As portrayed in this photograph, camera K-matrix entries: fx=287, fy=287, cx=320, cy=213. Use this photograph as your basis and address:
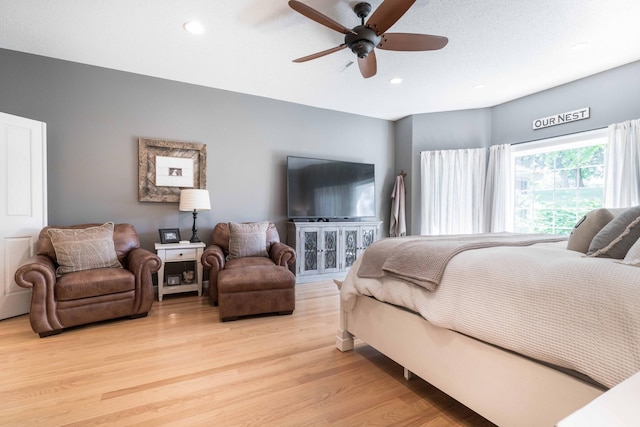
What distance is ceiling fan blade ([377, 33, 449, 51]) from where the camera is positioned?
85.0 inches

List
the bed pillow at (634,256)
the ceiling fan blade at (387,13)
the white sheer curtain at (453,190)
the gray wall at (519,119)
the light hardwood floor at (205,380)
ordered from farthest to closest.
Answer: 1. the white sheer curtain at (453,190)
2. the gray wall at (519,119)
3. the ceiling fan blade at (387,13)
4. the light hardwood floor at (205,380)
5. the bed pillow at (634,256)

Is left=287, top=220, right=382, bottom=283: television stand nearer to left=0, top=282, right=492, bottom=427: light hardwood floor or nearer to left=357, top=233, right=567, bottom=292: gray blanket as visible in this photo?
left=0, top=282, right=492, bottom=427: light hardwood floor

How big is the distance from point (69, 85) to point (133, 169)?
108 centimetres

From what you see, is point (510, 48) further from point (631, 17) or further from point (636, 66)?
point (636, 66)

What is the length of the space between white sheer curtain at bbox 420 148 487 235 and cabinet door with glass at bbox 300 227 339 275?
1684 millimetres

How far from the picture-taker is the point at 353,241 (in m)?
4.49

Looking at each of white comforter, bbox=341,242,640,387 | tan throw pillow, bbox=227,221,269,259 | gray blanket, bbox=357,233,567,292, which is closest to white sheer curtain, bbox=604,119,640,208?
gray blanket, bbox=357,233,567,292

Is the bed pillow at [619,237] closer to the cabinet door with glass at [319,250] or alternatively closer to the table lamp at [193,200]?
the cabinet door with glass at [319,250]

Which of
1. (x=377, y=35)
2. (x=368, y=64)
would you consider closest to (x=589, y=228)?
(x=377, y=35)

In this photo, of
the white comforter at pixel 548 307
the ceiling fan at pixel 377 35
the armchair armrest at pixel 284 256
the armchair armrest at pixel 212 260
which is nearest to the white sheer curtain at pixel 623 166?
the ceiling fan at pixel 377 35

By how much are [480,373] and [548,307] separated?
1.47 feet

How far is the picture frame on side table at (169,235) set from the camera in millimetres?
3455

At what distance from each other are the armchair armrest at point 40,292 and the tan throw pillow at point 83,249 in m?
0.27

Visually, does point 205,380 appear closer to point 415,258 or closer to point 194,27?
point 415,258
